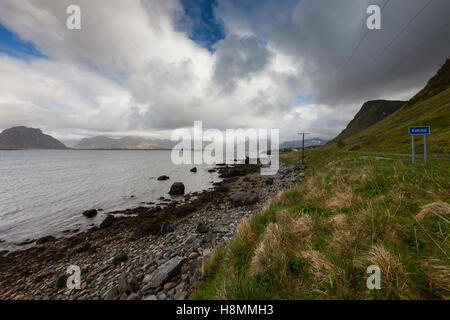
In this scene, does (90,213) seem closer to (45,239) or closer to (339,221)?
(45,239)

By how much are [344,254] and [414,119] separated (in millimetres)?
104675

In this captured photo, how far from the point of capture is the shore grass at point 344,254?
2.96 meters

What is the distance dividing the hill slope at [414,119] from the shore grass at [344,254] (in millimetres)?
44530

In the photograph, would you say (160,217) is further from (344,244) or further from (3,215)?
(3,215)

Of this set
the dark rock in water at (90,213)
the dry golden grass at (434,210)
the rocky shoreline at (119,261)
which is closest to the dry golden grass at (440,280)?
the dry golden grass at (434,210)

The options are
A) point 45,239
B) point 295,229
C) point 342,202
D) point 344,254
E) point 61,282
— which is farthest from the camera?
point 45,239

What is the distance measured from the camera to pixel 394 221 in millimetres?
4727

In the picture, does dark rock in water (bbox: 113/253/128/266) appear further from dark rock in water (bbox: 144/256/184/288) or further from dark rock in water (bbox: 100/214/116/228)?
dark rock in water (bbox: 100/214/116/228)

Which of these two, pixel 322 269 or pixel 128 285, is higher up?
pixel 322 269

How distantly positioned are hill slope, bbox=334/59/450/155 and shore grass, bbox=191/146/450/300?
4453cm

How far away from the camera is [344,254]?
390 cm

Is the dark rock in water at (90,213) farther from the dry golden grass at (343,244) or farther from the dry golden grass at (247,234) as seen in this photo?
the dry golden grass at (343,244)

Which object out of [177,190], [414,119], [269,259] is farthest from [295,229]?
[414,119]
